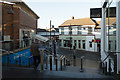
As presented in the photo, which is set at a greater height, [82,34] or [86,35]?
[82,34]

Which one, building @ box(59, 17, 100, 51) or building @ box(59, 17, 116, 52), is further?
building @ box(59, 17, 100, 51)

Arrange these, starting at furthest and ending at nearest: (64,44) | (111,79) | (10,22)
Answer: (64,44) < (10,22) < (111,79)

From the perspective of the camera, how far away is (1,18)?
16.2 m

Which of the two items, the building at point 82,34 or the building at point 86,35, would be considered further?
the building at point 82,34

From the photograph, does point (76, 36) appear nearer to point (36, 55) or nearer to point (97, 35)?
point (97, 35)

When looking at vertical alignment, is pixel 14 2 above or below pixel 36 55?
above

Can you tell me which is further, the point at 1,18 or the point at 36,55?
the point at 1,18

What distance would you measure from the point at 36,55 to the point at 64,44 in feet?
108

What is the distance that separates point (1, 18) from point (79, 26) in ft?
70.6

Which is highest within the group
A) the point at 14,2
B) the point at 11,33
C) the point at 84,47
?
the point at 14,2

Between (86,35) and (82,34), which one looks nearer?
(86,35)

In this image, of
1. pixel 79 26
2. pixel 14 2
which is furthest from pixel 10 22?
pixel 79 26

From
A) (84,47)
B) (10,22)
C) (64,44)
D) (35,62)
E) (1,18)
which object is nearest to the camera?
(35,62)

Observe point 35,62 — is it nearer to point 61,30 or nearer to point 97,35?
point 97,35
